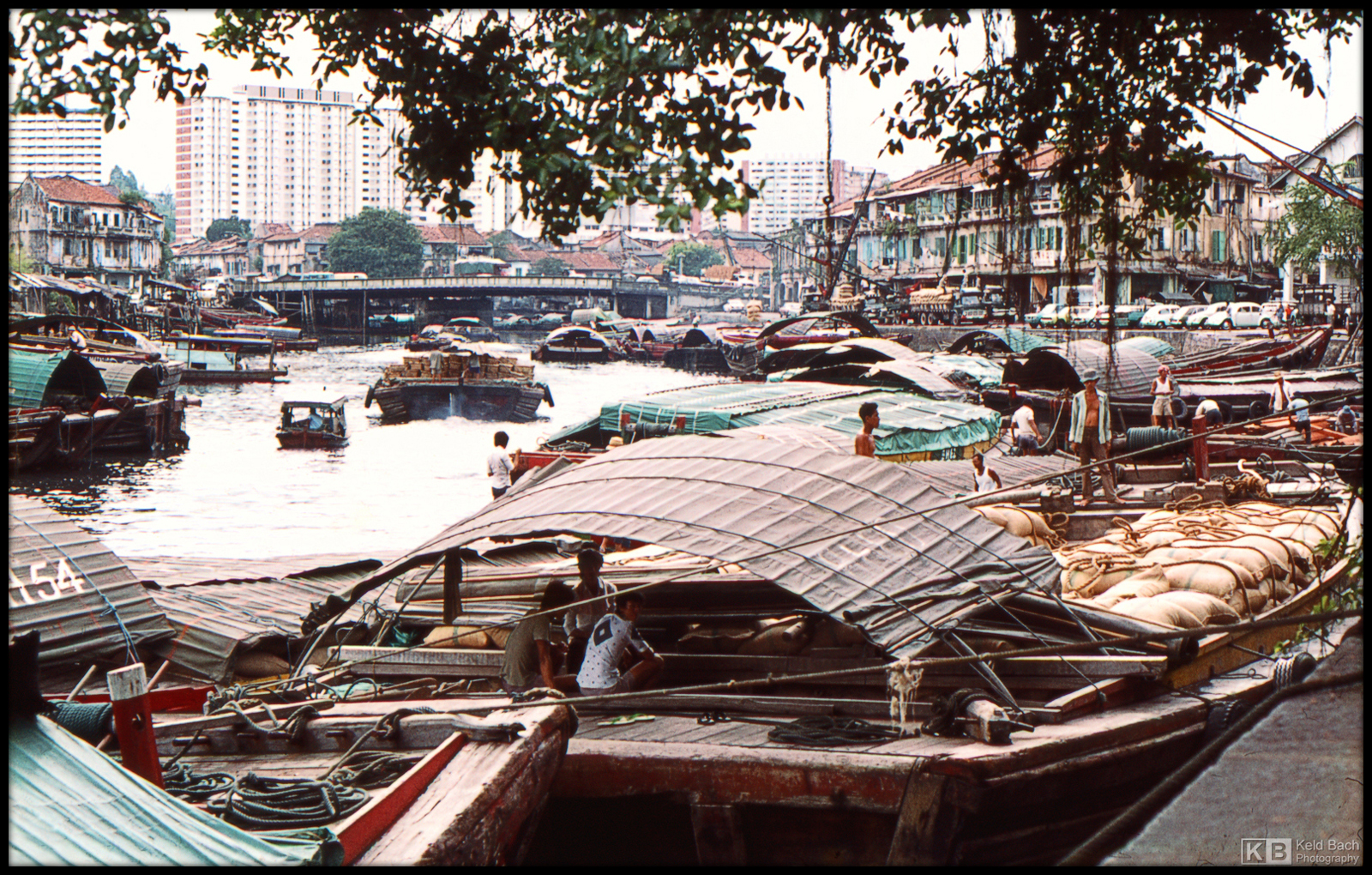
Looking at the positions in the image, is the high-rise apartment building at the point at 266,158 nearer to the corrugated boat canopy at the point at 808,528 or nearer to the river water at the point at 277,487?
the river water at the point at 277,487

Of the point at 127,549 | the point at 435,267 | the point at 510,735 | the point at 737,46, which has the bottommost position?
the point at 127,549

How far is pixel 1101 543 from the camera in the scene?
9648 millimetres

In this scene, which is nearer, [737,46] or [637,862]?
[737,46]

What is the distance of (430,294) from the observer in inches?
3236

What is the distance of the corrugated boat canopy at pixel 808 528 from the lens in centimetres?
625

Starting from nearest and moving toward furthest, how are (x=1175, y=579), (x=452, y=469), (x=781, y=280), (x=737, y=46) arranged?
(x=737, y=46), (x=1175, y=579), (x=452, y=469), (x=781, y=280)

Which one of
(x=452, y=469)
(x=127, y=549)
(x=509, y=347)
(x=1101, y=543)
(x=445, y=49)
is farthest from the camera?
(x=509, y=347)

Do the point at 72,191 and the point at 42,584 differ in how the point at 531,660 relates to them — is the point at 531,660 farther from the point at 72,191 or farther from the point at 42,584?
the point at 72,191

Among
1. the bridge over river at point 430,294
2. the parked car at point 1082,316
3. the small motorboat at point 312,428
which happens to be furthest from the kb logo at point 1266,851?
the bridge over river at point 430,294

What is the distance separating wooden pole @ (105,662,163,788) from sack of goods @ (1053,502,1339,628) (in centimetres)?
492

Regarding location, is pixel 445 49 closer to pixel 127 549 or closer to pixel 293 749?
pixel 293 749

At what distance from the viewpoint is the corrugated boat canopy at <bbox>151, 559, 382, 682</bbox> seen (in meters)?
9.12

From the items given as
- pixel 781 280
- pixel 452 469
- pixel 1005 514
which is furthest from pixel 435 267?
pixel 1005 514

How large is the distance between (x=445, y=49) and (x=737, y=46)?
139 centimetres
